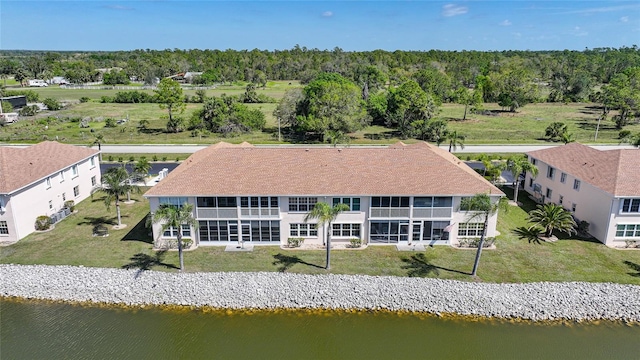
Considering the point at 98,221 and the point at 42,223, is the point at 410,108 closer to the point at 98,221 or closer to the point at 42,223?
the point at 98,221

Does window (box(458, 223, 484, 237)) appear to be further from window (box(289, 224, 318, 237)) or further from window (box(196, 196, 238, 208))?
window (box(196, 196, 238, 208))

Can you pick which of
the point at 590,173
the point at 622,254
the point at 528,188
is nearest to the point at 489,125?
the point at 528,188

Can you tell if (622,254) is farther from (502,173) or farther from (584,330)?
(502,173)

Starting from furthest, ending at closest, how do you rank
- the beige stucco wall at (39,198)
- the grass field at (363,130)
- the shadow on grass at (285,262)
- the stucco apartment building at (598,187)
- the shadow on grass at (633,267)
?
the grass field at (363,130) → the beige stucco wall at (39,198) → the stucco apartment building at (598,187) → the shadow on grass at (285,262) → the shadow on grass at (633,267)

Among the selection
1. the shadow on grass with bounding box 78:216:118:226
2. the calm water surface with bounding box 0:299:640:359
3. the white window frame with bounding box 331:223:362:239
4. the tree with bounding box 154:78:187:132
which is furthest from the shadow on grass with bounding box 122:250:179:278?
the tree with bounding box 154:78:187:132

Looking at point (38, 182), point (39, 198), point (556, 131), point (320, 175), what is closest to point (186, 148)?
point (38, 182)

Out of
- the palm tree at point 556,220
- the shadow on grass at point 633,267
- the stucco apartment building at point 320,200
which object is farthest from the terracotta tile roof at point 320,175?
the shadow on grass at point 633,267

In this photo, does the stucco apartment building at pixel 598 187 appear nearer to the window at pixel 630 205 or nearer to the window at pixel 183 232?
the window at pixel 630 205
